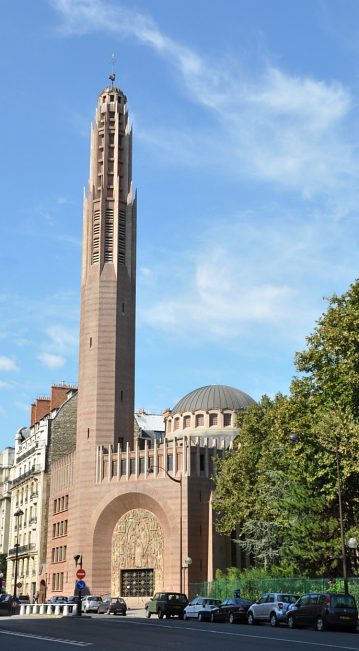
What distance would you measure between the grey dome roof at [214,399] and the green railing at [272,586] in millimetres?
22469

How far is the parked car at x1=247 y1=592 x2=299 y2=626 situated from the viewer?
32.7 metres

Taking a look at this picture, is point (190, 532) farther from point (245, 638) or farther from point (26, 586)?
point (245, 638)

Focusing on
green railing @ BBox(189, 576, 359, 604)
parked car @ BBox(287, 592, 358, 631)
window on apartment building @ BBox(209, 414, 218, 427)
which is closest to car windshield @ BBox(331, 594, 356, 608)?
parked car @ BBox(287, 592, 358, 631)

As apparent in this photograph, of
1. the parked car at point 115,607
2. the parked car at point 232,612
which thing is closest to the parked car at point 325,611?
the parked car at point 232,612

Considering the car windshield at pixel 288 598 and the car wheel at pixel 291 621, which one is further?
the car windshield at pixel 288 598

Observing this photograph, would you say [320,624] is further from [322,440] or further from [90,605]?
[90,605]

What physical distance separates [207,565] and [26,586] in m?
28.7

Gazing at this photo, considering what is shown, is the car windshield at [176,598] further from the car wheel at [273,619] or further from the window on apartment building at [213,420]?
the window on apartment building at [213,420]

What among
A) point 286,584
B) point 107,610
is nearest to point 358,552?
point 286,584

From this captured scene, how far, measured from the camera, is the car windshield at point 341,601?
30.0 metres

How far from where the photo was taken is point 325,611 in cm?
2989

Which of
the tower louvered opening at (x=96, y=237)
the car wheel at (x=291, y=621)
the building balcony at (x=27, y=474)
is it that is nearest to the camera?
the car wheel at (x=291, y=621)

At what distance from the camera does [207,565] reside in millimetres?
61875

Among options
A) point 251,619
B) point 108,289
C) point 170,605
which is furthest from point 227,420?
point 251,619
